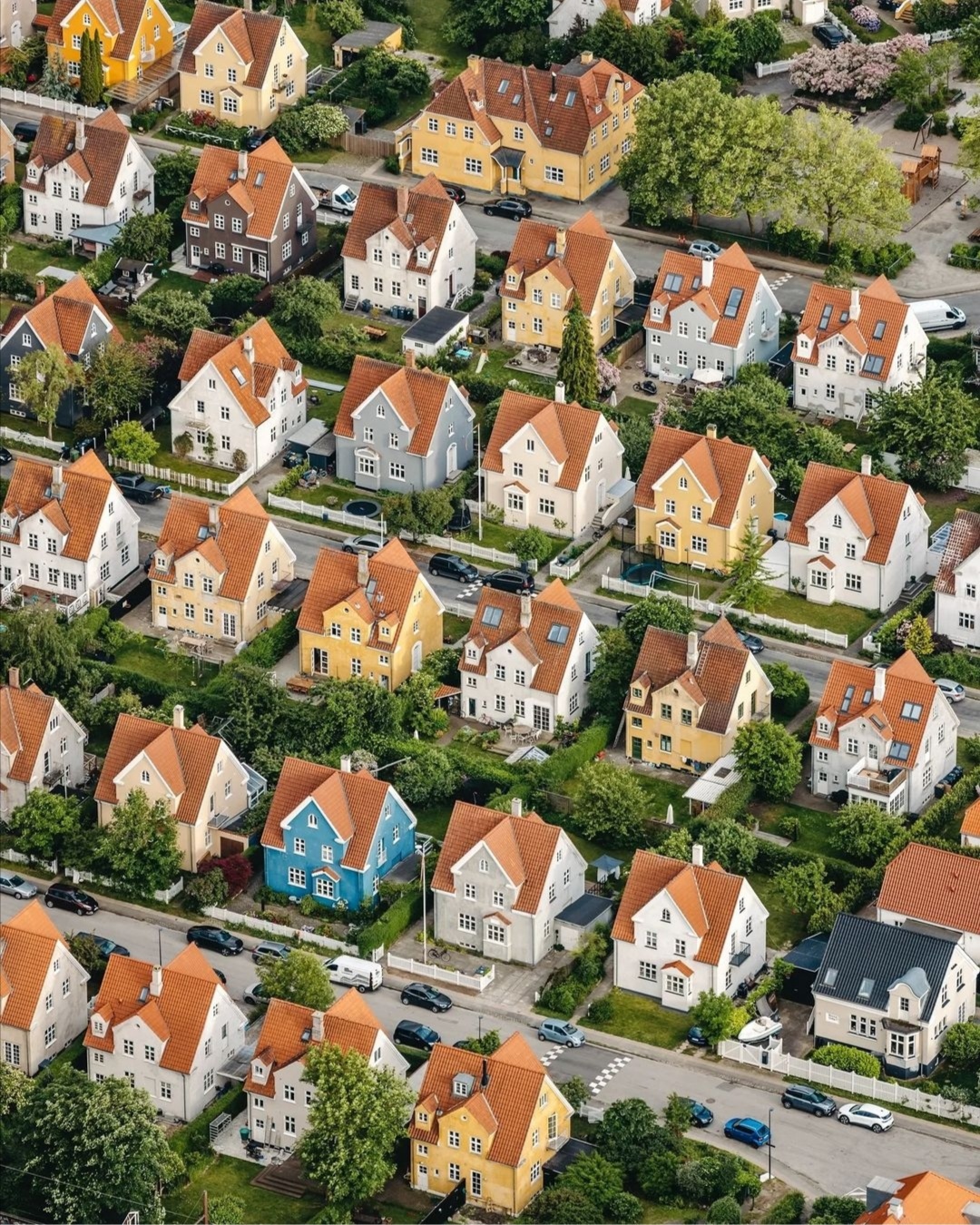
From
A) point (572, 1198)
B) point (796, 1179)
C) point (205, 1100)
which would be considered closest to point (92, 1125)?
point (205, 1100)

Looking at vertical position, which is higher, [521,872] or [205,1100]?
[521,872]

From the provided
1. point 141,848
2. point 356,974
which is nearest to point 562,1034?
point 356,974

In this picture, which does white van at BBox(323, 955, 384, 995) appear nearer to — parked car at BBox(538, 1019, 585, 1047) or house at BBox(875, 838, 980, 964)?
parked car at BBox(538, 1019, 585, 1047)

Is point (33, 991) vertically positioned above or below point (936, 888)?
below

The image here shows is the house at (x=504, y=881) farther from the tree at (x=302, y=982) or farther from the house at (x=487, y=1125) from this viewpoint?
the house at (x=487, y=1125)

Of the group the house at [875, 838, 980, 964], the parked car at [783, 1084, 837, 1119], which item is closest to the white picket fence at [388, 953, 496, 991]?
the parked car at [783, 1084, 837, 1119]

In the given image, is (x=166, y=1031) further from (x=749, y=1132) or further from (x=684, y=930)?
(x=749, y=1132)

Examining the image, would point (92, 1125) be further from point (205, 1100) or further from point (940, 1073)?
point (940, 1073)
